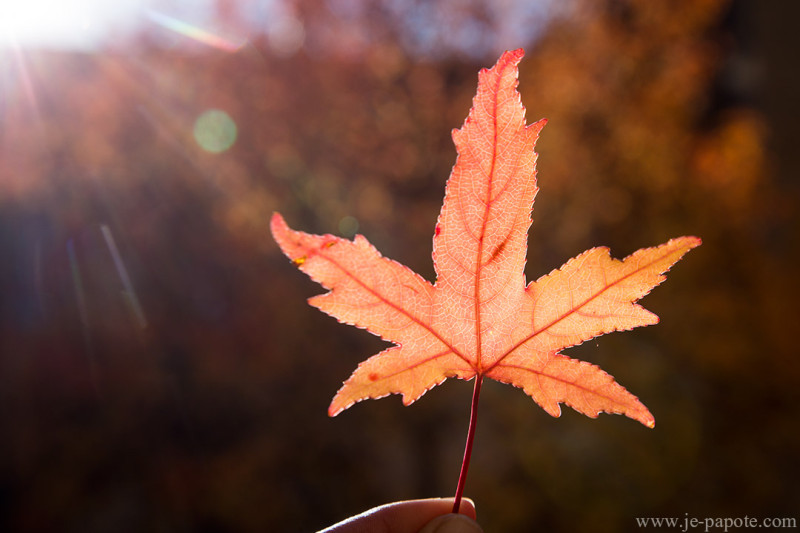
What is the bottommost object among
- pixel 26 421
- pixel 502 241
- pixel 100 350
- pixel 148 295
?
pixel 502 241

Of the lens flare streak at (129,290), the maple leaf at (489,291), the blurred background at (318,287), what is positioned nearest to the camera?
the maple leaf at (489,291)

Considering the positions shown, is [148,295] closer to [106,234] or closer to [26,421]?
[106,234]

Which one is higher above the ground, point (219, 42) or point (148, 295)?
point (219, 42)

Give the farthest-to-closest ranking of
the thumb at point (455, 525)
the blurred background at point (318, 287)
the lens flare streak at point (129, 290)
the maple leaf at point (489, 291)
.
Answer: the lens flare streak at point (129, 290), the blurred background at point (318, 287), the thumb at point (455, 525), the maple leaf at point (489, 291)

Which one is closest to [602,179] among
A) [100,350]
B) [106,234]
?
[106,234]

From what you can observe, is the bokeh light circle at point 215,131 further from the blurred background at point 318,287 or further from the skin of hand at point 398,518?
the skin of hand at point 398,518

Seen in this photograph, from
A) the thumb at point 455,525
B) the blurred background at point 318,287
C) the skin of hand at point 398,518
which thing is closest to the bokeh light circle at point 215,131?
the blurred background at point 318,287
